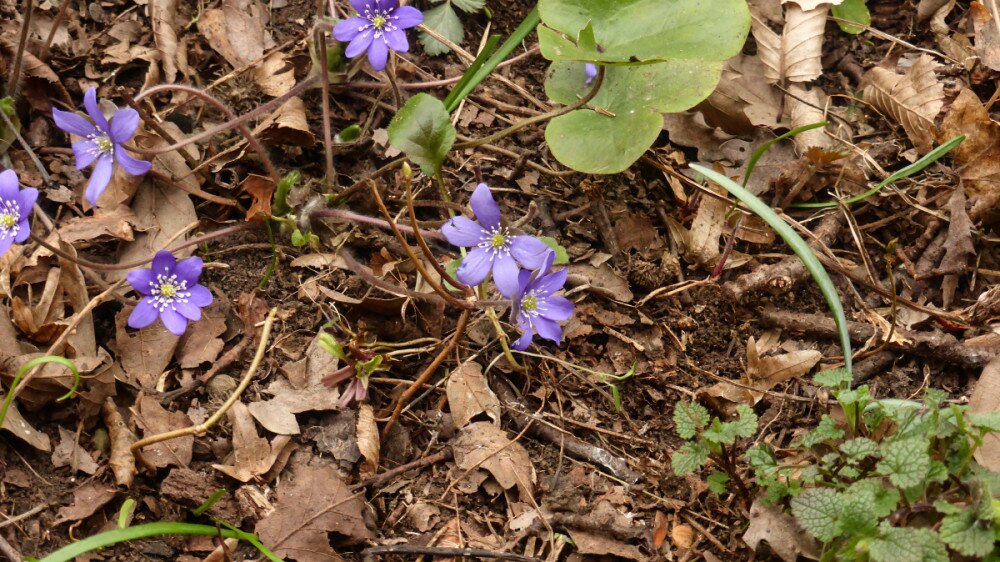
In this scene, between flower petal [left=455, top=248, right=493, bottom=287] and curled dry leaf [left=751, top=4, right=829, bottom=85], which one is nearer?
flower petal [left=455, top=248, right=493, bottom=287]

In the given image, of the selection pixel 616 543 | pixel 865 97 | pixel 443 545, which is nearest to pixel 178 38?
pixel 443 545

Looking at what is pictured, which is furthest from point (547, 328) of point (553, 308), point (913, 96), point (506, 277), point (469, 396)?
point (913, 96)

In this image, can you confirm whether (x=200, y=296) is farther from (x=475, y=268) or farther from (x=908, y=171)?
(x=908, y=171)

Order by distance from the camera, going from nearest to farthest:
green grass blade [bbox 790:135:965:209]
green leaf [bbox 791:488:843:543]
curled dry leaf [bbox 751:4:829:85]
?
green leaf [bbox 791:488:843:543]
green grass blade [bbox 790:135:965:209]
curled dry leaf [bbox 751:4:829:85]

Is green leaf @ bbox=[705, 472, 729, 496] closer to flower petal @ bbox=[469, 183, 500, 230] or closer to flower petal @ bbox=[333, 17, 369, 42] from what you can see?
flower petal @ bbox=[469, 183, 500, 230]

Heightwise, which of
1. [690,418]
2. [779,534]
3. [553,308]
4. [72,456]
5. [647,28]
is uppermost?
[647,28]

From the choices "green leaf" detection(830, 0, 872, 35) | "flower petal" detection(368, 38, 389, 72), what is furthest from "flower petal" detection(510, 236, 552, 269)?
"green leaf" detection(830, 0, 872, 35)
